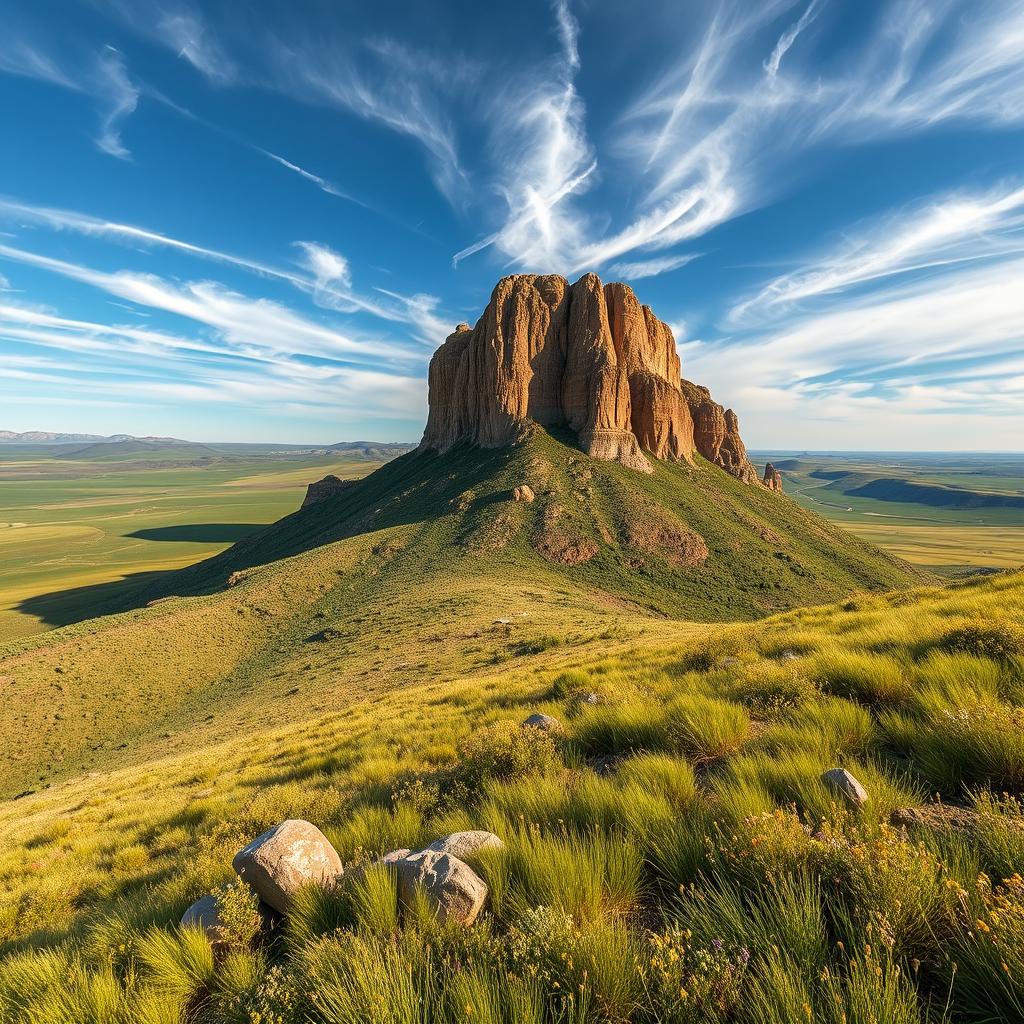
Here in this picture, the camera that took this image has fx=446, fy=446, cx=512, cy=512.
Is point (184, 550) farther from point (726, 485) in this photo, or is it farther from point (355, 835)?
point (355, 835)

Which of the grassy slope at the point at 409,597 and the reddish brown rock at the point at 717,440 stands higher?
the reddish brown rock at the point at 717,440

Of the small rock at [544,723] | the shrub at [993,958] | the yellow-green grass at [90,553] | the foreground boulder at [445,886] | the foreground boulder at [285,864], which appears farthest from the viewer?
the yellow-green grass at [90,553]

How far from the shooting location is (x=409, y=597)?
3931cm

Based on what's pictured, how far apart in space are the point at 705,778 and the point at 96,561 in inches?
6050

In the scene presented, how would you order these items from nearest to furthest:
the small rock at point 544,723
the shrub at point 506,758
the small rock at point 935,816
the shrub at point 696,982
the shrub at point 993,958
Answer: the shrub at point 993,958 → the shrub at point 696,982 → the small rock at point 935,816 → the shrub at point 506,758 → the small rock at point 544,723

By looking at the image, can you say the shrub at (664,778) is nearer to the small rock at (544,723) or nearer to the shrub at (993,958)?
the shrub at (993,958)

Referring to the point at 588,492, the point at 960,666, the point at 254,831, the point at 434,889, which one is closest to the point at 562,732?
the point at 434,889

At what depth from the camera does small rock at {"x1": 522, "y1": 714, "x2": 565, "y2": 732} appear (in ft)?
23.8

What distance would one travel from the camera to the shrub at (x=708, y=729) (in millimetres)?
5402

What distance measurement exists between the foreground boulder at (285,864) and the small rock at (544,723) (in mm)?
3421

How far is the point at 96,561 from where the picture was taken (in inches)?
4478

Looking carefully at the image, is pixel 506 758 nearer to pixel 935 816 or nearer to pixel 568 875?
pixel 568 875

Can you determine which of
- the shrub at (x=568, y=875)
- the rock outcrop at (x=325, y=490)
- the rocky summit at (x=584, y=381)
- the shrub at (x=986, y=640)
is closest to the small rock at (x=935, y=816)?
the shrub at (x=568, y=875)

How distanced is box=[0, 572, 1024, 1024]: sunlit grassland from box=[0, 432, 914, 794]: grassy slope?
16020 millimetres
